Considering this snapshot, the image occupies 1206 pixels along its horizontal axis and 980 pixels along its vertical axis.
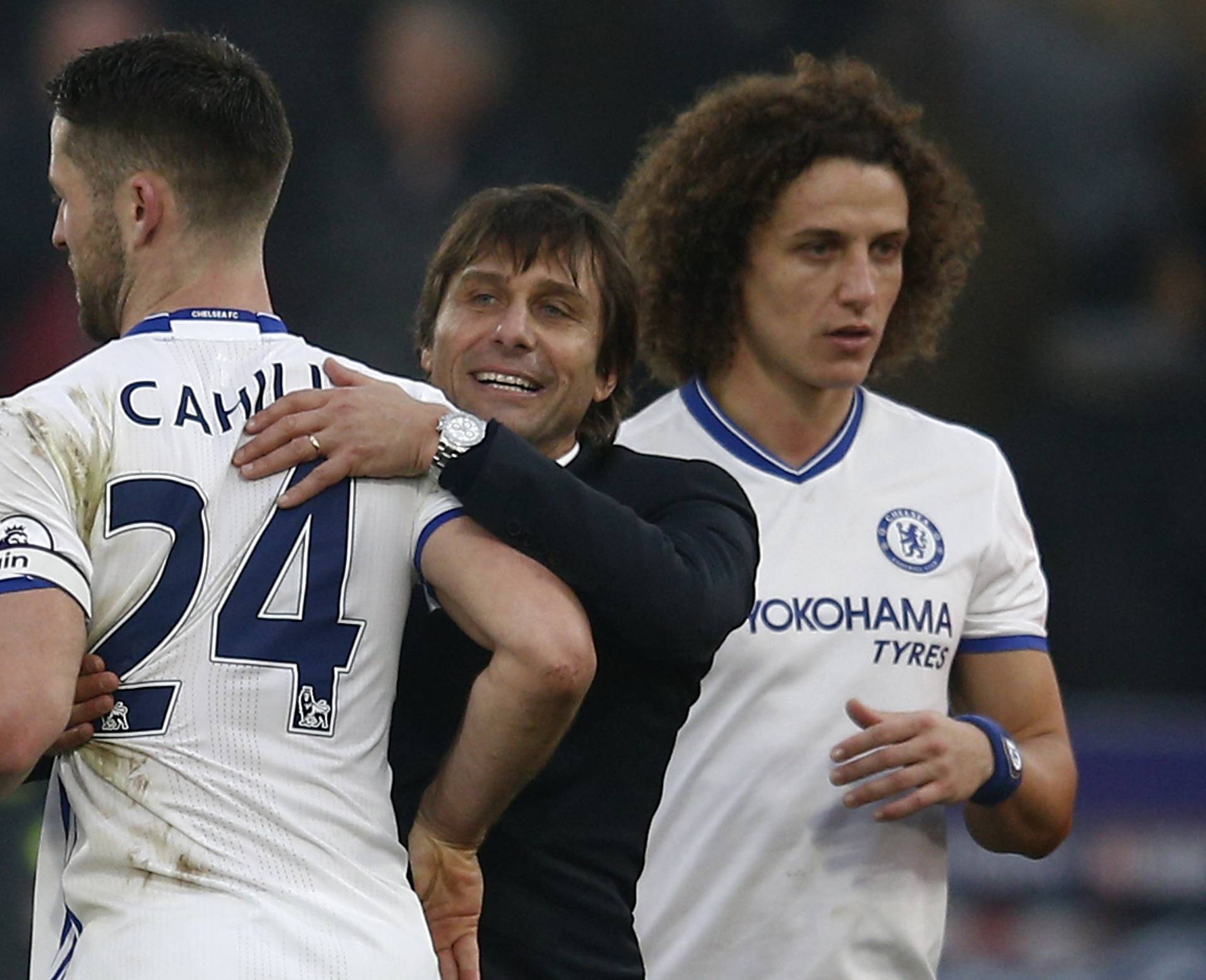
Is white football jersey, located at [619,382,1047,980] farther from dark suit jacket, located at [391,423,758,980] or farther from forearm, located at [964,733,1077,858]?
dark suit jacket, located at [391,423,758,980]

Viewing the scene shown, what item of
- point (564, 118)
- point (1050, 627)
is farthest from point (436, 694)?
point (564, 118)

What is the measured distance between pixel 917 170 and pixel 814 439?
0.66 metres

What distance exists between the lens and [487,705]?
110 inches

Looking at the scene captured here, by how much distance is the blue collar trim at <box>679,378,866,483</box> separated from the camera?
4.11 meters

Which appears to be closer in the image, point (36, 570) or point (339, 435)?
point (36, 570)

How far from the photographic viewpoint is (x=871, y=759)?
3.67m

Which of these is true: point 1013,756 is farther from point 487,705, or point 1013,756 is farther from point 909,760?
point 487,705

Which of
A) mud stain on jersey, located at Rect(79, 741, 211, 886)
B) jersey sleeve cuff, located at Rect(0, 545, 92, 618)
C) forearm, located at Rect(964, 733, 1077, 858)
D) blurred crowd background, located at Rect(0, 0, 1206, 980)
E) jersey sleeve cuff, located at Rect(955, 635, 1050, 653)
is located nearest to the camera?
jersey sleeve cuff, located at Rect(0, 545, 92, 618)

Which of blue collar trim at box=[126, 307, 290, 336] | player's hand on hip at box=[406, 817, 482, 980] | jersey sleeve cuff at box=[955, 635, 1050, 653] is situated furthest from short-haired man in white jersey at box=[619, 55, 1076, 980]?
blue collar trim at box=[126, 307, 290, 336]

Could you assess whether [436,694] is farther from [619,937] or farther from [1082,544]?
[1082,544]

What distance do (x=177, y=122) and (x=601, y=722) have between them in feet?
3.47

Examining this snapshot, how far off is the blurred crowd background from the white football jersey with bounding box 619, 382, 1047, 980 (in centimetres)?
227

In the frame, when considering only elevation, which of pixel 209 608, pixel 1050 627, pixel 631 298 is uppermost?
pixel 1050 627

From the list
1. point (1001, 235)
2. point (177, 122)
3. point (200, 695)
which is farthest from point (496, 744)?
point (1001, 235)
